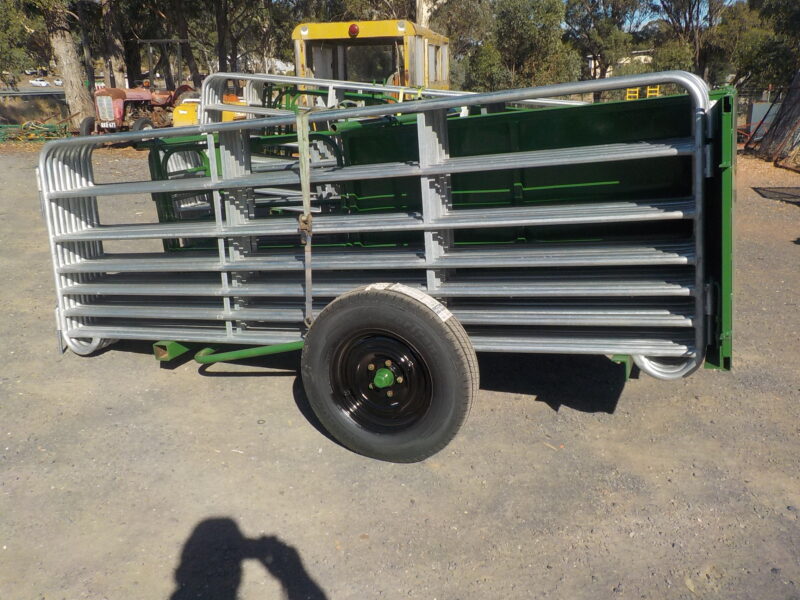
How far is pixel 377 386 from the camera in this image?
3.78m

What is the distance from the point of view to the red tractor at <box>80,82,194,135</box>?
1936cm

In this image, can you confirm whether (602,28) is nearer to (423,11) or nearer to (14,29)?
(423,11)

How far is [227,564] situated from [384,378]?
1.16m

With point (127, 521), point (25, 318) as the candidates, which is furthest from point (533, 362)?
point (25, 318)

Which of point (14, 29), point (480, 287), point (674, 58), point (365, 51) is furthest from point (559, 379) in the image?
point (674, 58)

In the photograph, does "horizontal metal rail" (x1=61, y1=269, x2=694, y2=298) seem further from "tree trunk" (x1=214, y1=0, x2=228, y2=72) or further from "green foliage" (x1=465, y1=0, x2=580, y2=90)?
"tree trunk" (x1=214, y1=0, x2=228, y2=72)

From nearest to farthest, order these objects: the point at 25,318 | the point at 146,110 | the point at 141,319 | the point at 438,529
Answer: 1. the point at 438,529
2. the point at 141,319
3. the point at 25,318
4. the point at 146,110

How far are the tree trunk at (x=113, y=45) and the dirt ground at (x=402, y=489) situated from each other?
20685 mm

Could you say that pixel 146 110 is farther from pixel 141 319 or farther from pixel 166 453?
pixel 166 453

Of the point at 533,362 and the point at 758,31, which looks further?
the point at 758,31

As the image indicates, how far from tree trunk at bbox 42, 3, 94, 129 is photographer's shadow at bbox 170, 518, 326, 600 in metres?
19.0

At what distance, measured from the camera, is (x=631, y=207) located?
11.4ft

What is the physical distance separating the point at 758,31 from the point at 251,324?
4092 cm

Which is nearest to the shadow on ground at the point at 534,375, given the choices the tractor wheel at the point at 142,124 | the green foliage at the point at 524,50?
the tractor wheel at the point at 142,124
